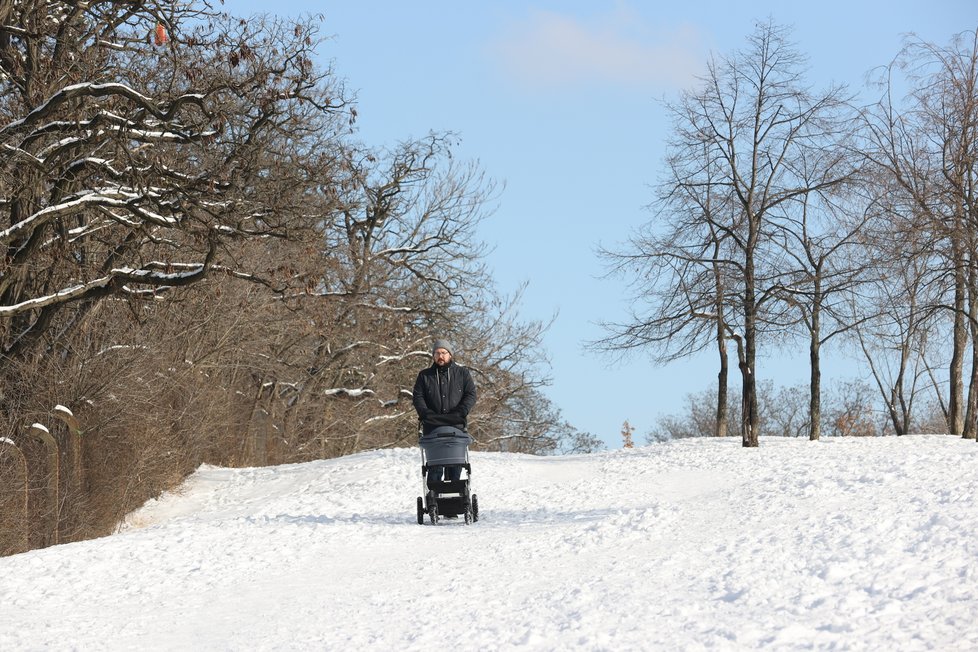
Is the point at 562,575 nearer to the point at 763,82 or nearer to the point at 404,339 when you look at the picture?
→ the point at 763,82

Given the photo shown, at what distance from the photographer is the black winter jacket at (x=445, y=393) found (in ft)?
45.5

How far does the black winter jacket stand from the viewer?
1387 cm

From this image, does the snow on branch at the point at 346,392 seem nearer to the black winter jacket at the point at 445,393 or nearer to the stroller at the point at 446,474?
the stroller at the point at 446,474

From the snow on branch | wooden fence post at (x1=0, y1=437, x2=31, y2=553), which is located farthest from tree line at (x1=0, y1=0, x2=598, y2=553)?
the snow on branch

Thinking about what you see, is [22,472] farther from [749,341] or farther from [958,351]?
[958,351]

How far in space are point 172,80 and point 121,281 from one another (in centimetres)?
315

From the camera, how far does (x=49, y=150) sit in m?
15.8

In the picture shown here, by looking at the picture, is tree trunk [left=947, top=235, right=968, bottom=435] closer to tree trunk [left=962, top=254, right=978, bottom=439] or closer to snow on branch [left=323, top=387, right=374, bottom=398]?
tree trunk [left=962, top=254, right=978, bottom=439]

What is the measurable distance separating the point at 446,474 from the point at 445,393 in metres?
1.12

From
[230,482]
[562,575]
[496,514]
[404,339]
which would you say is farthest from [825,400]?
[562,575]

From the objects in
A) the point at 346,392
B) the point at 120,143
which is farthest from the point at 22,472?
the point at 346,392

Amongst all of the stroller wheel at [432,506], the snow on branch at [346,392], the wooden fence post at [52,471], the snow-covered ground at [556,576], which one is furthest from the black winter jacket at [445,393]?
the snow on branch at [346,392]

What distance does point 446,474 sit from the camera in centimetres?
1416

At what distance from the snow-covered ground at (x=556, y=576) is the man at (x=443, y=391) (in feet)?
4.72
